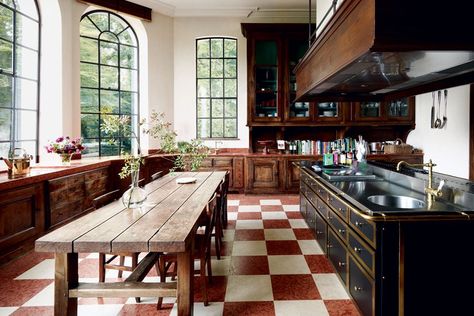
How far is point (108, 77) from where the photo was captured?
5895mm

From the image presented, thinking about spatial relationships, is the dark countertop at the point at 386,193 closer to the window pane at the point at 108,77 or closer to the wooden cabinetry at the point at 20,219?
the wooden cabinetry at the point at 20,219

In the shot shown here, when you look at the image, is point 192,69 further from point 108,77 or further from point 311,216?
point 311,216

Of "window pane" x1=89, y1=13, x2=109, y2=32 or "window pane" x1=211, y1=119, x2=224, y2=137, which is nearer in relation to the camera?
"window pane" x1=89, y1=13, x2=109, y2=32

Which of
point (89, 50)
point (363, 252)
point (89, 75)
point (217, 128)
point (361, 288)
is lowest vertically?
point (361, 288)

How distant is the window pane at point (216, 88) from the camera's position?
6.89m

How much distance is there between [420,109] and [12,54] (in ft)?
21.7

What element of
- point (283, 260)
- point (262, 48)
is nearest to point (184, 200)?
→ point (283, 260)

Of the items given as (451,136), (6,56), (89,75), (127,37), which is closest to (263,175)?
(451,136)

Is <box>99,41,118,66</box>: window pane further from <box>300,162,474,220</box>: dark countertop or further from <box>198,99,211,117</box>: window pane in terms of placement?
<box>300,162,474,220</box>: dark countertop

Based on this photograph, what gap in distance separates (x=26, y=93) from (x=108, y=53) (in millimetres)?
1785

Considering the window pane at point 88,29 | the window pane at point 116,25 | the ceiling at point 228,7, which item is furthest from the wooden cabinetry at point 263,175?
the window pane at point 88,29

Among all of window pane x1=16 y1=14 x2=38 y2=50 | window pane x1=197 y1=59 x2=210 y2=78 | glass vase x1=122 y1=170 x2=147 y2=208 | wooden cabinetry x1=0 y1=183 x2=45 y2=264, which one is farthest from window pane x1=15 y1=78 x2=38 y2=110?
window pane x1=197 y1=59 x2=210 y2=78

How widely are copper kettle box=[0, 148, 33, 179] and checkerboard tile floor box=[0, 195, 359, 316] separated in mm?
883

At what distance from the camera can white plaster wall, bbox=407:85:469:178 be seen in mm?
4121
